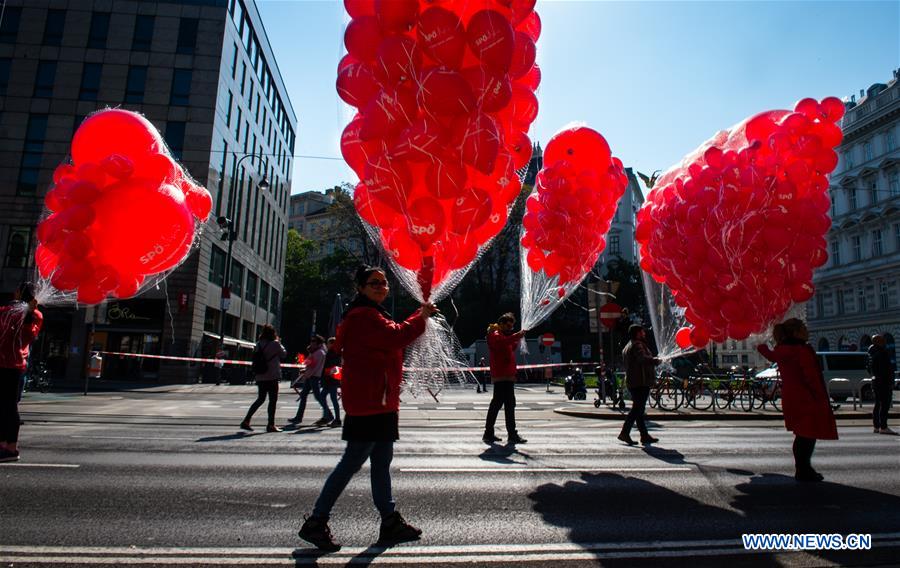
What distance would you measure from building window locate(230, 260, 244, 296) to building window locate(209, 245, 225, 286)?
231cm

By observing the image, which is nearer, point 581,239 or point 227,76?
point 581,239

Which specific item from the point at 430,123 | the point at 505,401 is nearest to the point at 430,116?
the point at 430,123

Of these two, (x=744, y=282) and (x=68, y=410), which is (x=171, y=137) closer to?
(x=68, y=410)

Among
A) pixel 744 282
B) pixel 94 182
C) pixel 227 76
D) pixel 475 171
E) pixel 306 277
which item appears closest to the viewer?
pixel 475 171

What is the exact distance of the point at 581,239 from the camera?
7.39 m

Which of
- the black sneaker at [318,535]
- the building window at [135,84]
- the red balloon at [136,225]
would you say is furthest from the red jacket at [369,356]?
the building window at [135,84]

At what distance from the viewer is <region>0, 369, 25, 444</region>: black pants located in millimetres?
5930

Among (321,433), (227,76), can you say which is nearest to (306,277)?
(227,76)

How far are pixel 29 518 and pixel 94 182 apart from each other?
3.57m

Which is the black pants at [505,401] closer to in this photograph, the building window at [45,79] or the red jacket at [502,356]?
the red jacket at [502,356]

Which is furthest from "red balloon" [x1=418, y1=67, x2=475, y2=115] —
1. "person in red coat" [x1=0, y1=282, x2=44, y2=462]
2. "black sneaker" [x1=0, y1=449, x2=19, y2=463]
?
"black sneaker" [x1=0, y1=449, x2=19, y2=463]

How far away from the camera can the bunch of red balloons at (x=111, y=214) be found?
5902mm

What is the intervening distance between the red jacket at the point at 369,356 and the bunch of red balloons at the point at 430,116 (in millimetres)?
729

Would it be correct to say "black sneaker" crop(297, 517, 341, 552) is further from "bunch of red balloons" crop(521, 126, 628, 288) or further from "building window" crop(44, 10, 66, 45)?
"building window" crop(44, 10, 66, 45)
